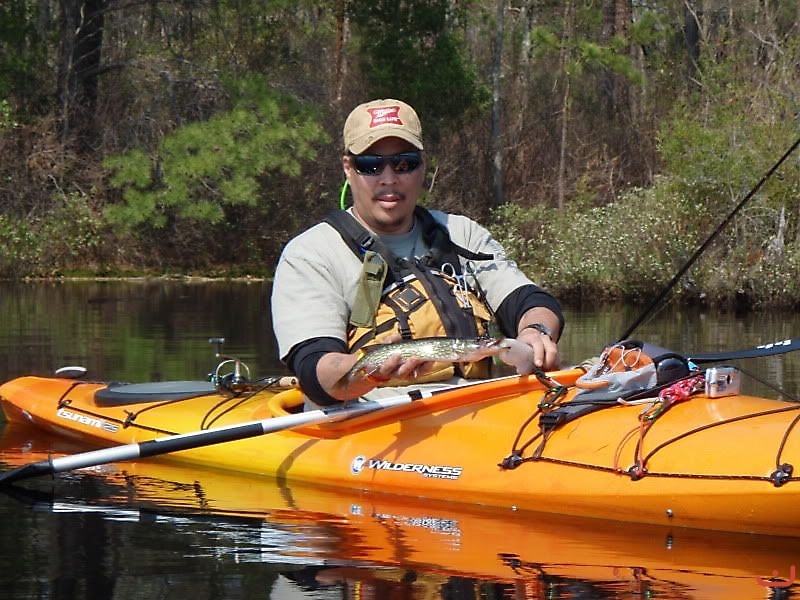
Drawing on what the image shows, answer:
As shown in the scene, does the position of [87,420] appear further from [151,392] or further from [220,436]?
[220,436]

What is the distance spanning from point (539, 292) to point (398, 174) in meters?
0.71

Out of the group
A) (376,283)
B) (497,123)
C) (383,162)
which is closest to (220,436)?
(376,283)

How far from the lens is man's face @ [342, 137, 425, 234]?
5.87 m

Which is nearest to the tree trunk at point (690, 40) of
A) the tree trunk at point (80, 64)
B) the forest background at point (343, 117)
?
the forest background at point (343, 117)

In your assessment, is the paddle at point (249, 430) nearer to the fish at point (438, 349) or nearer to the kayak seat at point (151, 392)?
the fish at point (438, 349)

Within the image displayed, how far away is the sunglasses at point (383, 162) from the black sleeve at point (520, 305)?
63 centimetres

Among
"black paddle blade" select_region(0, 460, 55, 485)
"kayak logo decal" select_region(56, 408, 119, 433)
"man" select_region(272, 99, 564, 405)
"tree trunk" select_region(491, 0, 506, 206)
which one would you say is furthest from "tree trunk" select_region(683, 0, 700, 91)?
"black paddle blade" select_region(0, 460, 55, 485)

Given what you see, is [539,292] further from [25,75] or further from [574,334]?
[25,75]

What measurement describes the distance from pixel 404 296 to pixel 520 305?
452 mm

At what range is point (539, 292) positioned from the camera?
6.13m

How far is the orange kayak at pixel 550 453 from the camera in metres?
5.24

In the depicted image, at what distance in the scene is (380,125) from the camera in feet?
19.2

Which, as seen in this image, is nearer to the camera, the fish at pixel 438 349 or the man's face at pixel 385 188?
the fish at pixel 438 349

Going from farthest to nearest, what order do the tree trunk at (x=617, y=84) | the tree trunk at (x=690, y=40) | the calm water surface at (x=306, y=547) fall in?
the tree trunk at (x=690, y=40) < the tree trunk at (x=617, y=84) < the calm water surface at (x=306, y=547)
